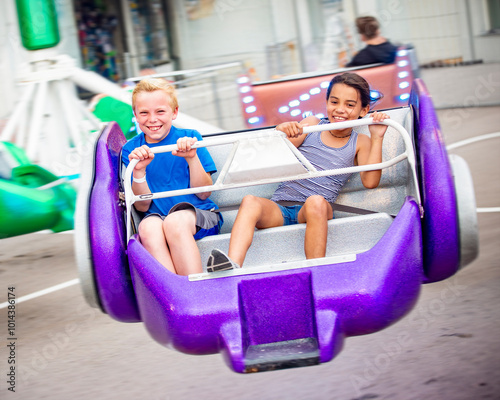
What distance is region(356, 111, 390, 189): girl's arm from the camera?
10.6ft

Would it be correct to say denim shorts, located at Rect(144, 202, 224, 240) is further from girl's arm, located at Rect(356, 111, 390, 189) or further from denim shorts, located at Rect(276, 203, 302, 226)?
girl's arm, located at Rect(356, 111, 390, 189)

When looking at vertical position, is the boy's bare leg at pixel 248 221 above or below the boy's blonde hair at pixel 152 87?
below

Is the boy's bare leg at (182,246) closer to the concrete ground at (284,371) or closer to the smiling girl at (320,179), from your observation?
the smiling girl at (320,179)

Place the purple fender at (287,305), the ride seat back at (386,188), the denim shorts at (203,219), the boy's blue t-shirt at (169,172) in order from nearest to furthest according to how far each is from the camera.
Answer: the purple fender at (287,305) < the denim shorts at (203,219) < the boy's blue t-shirt at (169,172) < the ride seat back at (386,188)

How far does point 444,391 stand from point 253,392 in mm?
801

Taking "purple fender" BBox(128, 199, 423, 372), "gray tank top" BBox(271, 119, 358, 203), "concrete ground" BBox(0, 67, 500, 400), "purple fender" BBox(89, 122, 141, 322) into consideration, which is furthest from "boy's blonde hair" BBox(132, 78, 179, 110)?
"concrete ground" BBox(0, 67, 500, 400)

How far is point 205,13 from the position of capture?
1386cm

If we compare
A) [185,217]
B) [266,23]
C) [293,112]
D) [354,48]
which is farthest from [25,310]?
[266,23]

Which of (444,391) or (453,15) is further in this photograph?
(453,15)

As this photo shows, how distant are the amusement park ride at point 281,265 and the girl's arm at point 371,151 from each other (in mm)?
151

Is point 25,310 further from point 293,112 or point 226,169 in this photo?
point 293,112

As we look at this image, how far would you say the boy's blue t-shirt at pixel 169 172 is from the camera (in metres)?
3.34

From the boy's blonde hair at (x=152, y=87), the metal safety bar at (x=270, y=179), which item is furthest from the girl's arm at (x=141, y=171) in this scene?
the boy's blonde hair at (x=152, y=87)

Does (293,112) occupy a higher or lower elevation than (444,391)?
higher
